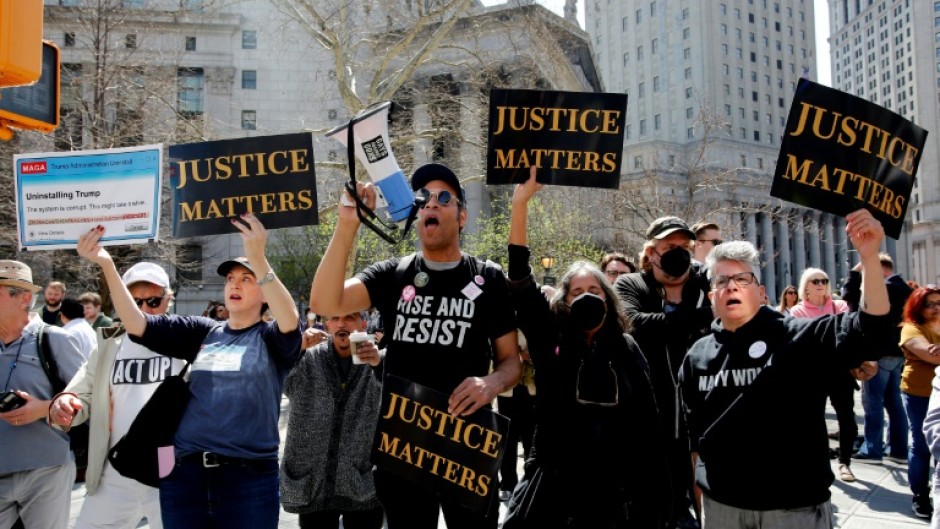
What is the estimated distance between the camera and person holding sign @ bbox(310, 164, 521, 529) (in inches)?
122

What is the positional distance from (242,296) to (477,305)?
1364 millimetres

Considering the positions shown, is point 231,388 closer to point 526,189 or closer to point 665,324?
point 526,189

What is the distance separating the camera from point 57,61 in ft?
11.3

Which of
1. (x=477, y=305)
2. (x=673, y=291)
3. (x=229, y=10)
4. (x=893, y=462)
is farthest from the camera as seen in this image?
(x=229, y=10)

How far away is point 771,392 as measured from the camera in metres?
3.24

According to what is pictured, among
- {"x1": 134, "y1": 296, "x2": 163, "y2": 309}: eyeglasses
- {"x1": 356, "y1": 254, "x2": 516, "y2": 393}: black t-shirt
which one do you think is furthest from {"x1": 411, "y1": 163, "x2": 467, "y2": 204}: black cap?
{"x1": 134, "y1": 296, "x2": 163, "y2": 309}: eyeglasses

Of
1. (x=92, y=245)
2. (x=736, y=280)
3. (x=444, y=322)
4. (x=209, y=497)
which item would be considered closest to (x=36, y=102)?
(x=92, y=245)

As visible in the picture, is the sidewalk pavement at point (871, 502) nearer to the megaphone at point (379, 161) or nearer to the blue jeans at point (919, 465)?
the blue jeans at point (919, 465)

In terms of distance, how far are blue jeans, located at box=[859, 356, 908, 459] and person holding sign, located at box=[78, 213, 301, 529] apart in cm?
698

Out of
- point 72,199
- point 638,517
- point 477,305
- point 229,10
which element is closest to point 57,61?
point 72,199

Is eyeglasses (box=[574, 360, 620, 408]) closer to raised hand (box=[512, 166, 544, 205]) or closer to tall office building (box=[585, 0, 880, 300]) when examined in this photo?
raised hand (box=[512, 166, 544, 205])

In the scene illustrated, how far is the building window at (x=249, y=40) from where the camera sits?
43.1 m

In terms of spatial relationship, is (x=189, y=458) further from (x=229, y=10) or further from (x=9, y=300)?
(x=229, y=10)

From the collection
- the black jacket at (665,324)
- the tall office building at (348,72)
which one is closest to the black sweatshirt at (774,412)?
the black jacket at (665,324)
